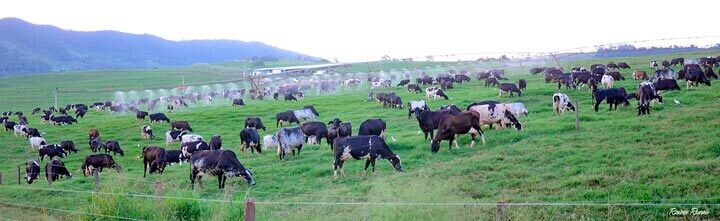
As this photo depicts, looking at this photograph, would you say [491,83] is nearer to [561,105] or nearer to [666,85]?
[666,85]

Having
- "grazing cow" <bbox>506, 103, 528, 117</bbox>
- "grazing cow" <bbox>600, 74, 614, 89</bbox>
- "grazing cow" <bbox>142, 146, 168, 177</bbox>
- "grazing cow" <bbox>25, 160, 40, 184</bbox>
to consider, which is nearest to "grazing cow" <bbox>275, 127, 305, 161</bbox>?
"grazing cow" <bbox>142, 146, 168, 177</bbox>

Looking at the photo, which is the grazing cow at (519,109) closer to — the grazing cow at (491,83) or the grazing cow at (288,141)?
the grazing cow at (288,141)

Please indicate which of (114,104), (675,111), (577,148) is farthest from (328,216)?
(114,104)

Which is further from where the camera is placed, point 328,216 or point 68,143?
point 68,143

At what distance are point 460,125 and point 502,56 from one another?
85.4 metres

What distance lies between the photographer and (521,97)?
40.0m

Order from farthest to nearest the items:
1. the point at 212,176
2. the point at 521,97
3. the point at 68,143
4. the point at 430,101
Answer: the point at 430,101, the point at 521,97, the point at 68,143, the point at 212,176

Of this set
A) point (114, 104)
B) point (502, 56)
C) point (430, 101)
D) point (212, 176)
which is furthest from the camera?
point (502, 56)

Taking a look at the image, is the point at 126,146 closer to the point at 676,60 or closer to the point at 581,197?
the point at 581,197

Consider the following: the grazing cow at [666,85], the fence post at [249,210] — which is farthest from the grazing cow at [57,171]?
the grazing cow at [666,85]

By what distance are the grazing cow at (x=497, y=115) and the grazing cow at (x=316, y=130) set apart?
22.2ft

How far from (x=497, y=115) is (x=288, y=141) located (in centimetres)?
825

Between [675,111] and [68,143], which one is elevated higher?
[675,111]

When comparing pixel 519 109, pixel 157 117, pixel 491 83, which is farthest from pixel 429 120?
pixel 157 117
